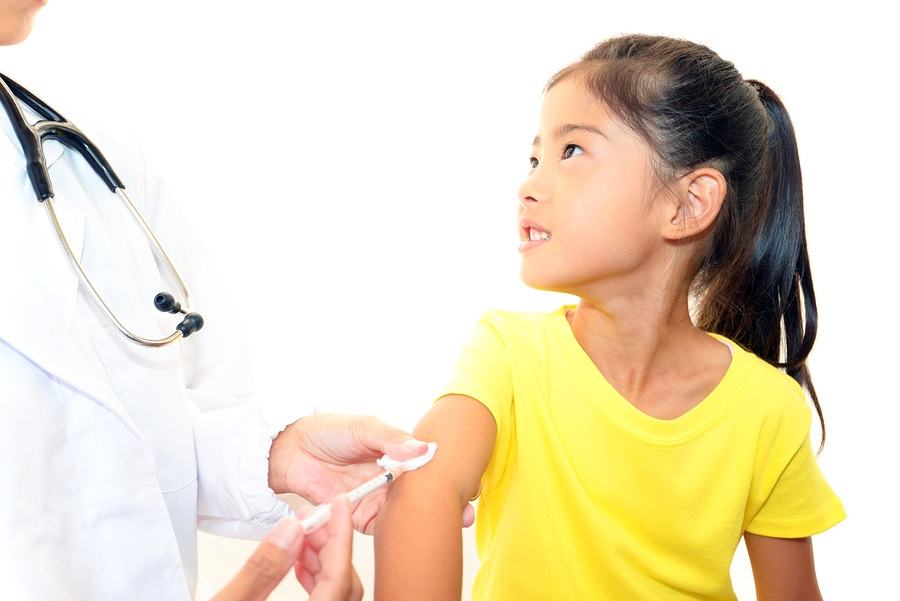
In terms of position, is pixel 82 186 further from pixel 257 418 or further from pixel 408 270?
pixel 408 270

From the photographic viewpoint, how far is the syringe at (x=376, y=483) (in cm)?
81

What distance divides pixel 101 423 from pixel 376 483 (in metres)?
0.32

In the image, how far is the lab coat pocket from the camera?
1.04 meters

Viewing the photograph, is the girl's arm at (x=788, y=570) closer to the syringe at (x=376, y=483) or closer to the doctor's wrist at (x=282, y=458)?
the syringe at (x=376, y=483)

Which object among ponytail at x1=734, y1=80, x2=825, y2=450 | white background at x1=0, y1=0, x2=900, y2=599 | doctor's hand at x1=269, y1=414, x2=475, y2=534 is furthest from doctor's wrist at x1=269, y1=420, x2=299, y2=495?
ponytail at x1=734, y1=80, x2=825, y2=450

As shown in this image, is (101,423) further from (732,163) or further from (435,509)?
(732,163)

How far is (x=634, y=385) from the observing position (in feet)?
3.84

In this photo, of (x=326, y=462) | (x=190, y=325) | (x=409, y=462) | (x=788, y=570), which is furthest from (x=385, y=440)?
(x=788, y=570)

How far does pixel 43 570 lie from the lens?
86 centimetres

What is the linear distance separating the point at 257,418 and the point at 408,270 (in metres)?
0.70

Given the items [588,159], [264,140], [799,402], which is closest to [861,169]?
[799,402]

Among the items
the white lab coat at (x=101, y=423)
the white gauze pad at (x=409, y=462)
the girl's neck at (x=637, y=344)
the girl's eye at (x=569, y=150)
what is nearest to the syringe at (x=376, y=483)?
the white gauze pad at (x=409, y=462)

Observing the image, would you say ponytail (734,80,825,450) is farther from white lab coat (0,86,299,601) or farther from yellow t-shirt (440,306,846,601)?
white lab coat (0,86,299,601)

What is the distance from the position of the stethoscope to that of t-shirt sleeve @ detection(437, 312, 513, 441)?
321 mm
